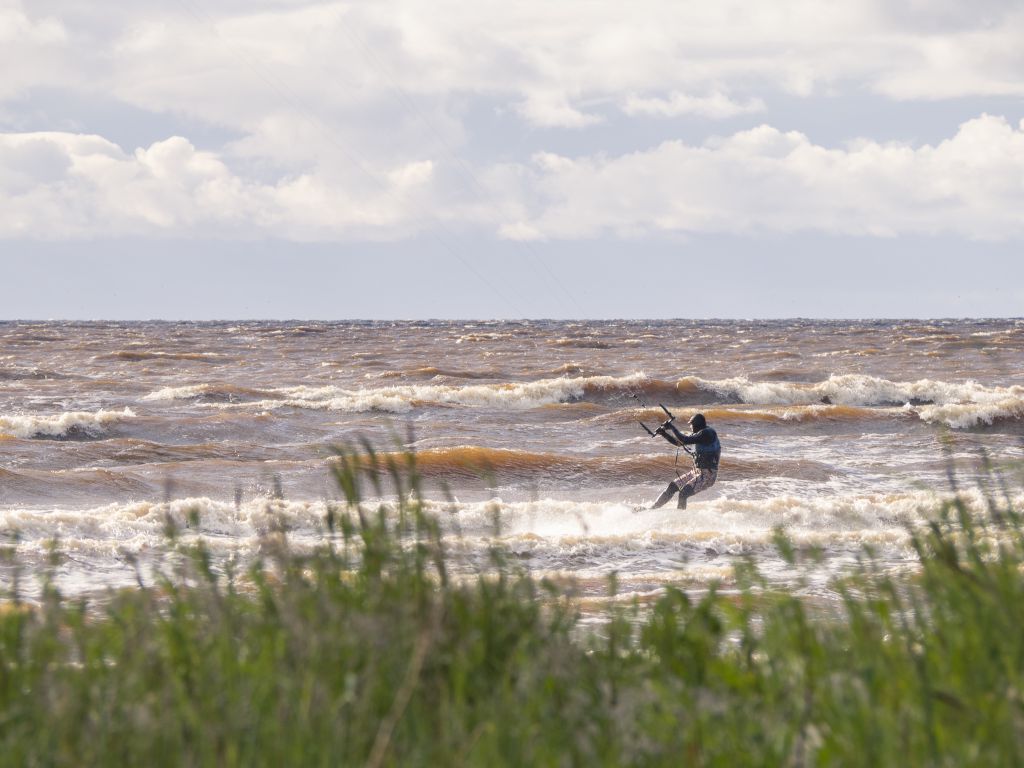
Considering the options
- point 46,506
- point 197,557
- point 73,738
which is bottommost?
point 46,506

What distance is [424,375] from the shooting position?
37.3 m

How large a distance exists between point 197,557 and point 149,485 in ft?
46.5

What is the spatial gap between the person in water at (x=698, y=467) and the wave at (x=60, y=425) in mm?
13037

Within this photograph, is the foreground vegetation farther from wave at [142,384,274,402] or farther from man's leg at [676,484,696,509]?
wave at [142,384,274,402]

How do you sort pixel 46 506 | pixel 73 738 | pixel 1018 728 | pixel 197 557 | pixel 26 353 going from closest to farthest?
pixel 1018 728 → pixel 73 738 → pixel 197 557 → pixel 46 506 → pixel 26 353

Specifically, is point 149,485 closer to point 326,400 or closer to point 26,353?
point 326,400

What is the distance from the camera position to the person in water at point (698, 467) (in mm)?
14727

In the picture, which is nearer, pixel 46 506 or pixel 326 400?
pixel 46 506

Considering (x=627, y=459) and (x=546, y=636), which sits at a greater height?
(x=546, y=636)

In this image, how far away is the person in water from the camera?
14.7 meters

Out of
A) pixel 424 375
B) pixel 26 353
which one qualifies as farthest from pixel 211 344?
pixel 424 375

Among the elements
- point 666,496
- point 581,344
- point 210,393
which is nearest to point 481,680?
point 666,496

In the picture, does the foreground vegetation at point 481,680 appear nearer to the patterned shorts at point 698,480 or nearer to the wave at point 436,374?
the patterned shorts at point 698,480

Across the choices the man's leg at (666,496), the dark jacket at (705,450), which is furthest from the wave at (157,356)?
the dark jacket at (705,450)
